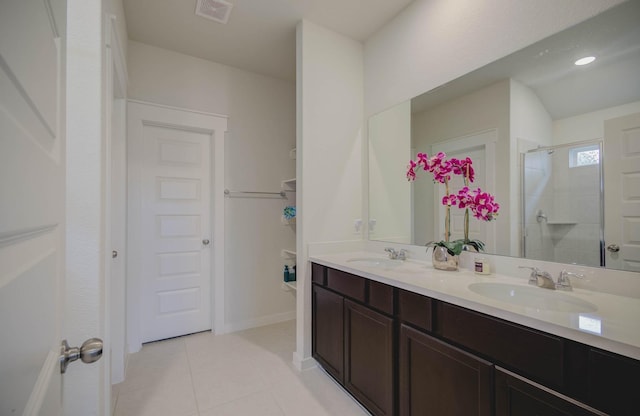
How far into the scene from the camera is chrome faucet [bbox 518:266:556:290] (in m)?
1.28

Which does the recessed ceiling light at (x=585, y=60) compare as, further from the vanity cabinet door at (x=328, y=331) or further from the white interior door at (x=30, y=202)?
the white interior door at (x=30, y=202)

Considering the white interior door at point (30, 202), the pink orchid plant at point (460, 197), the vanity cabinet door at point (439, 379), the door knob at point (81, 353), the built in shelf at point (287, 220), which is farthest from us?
the built in shelf at point (287, 220)

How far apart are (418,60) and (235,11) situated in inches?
56.3

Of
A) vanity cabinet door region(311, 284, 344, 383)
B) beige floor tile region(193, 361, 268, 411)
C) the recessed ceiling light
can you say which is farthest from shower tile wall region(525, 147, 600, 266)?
beige floor tile region(193, 361, 268, 411)

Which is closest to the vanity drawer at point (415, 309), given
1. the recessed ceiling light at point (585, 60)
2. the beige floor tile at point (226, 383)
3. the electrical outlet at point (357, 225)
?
the electrical outlet at point (357, 225)

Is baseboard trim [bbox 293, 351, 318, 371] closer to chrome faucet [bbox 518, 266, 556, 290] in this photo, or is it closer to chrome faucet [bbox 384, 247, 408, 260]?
chrome faucet [bbox 384, 247, 408, 260]

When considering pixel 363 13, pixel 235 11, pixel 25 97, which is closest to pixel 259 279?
pixel 235 11

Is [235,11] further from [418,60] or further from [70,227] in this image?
[70,227]

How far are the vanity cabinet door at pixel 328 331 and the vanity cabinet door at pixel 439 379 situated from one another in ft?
1.78

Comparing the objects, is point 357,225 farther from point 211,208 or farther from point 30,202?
point 30,202

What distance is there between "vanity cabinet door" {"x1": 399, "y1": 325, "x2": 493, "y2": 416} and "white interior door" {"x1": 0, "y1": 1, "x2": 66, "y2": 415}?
126 cm

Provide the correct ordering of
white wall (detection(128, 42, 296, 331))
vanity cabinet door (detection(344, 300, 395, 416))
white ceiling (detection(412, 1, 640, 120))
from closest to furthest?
white ceiling (detection(412, 1, 640, 120))
vanity cabinet door (detection(344, 300, 395, 416))
white wall (detection(128, 42, 296, 331))

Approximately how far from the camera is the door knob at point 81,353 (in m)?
0.56

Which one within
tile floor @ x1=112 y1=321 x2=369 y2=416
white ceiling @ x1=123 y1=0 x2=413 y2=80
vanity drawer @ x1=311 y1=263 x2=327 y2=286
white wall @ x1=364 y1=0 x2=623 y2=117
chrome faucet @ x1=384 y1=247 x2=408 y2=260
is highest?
white ceiling @ x1=123 y1=0 x2=413 y2=80
